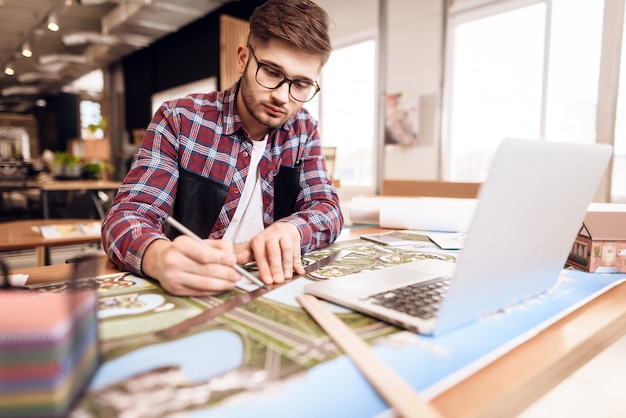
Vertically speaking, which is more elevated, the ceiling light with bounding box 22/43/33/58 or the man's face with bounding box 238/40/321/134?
the ceiling light with bounding box 22/43/33/58

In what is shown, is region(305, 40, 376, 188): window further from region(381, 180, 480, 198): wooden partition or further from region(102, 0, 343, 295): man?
region(102, 0, 343, 295): man

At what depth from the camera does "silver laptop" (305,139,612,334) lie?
42 centimetres

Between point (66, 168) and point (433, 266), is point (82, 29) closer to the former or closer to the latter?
point (66, 168)

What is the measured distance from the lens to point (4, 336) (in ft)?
1.02

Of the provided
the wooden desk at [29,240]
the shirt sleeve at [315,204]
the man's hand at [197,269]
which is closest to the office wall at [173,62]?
the wooden desk at [29,240]

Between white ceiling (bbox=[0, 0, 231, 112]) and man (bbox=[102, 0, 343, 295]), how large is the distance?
3.84 metres

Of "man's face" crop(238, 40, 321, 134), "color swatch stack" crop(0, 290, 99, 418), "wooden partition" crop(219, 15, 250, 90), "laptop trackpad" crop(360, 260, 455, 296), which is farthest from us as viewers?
"wooden partition" crop(219, 15, 250, 90)

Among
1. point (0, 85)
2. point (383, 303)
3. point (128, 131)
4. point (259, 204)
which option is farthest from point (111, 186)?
point (0, 85)

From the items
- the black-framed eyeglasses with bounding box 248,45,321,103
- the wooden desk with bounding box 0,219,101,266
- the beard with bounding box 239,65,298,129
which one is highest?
the black-framed eyeglasses with bounding box 248,45,321,103

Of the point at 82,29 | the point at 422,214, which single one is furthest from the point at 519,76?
the point at 82,29

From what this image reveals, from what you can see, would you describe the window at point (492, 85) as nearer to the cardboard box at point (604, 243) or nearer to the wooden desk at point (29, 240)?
the cardboard box at point (604, 243)

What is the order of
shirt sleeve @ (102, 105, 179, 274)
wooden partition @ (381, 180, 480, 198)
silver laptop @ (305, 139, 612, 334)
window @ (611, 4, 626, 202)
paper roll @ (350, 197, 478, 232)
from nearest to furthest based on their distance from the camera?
silver laptop @ (305, 139, 612, 334) < shirt sleeve @ (102, 105, 179, 274) < paper roll @ (350, 197, 478, 232) < wooden partition @ (381, 180, 480, 198) < window @ (611, 4, 626, 202)

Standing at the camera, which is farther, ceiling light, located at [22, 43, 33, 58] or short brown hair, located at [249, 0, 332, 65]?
ceiling light, located at [22, 43, 33, 58]

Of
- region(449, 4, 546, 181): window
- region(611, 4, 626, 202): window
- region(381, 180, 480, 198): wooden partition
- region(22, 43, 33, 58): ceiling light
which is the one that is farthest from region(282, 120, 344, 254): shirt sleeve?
region(22, 43, 33, 58): ceiling light
